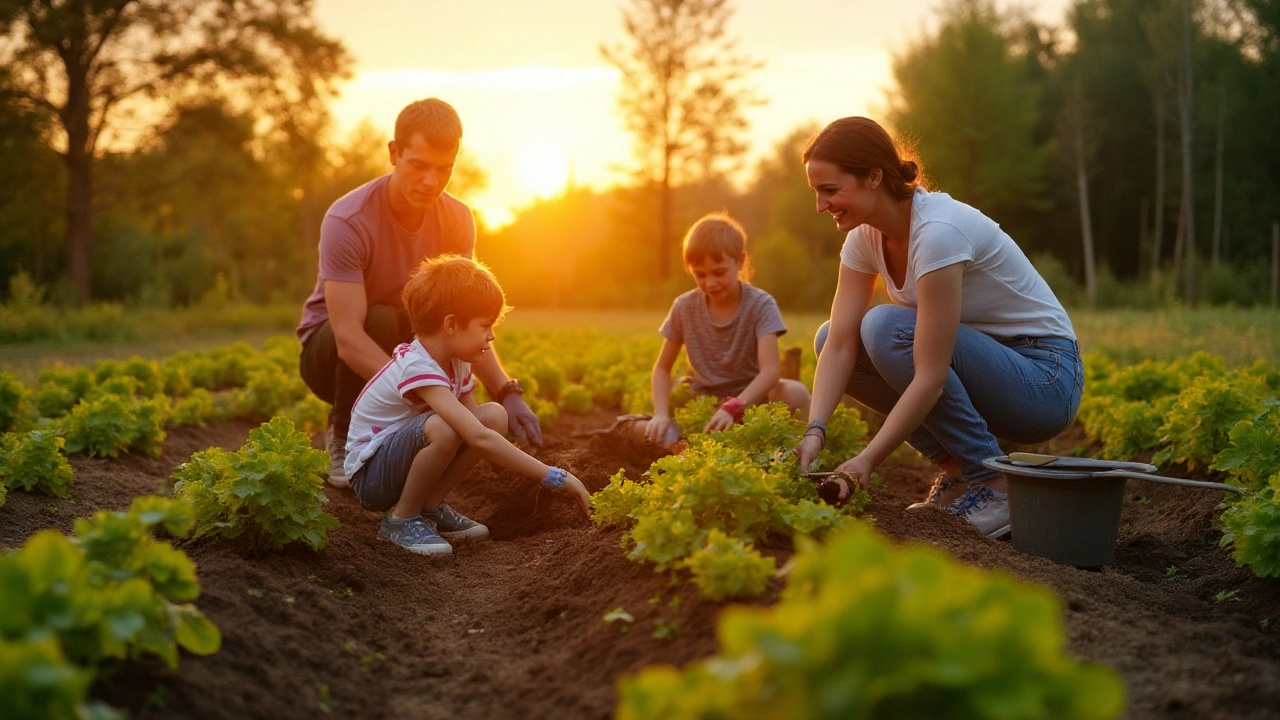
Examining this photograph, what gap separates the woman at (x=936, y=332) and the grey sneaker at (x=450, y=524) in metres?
1.55

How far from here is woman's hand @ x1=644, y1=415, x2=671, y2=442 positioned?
5383 millimetres

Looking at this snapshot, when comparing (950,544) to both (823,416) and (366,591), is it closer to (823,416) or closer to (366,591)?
(823,416)

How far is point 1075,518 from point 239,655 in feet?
9.36

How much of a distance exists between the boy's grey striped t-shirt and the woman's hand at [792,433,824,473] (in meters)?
1.91

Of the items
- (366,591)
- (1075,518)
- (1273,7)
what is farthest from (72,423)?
(1273,7)

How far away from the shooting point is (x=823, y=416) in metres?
4.21

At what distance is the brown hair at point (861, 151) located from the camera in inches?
154

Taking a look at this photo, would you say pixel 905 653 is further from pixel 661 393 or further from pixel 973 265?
pixel 661 393

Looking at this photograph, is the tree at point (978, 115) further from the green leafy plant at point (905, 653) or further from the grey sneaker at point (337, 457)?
the green leafy plant at point (905, 653)

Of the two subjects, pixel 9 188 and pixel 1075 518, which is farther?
pixel 9 188

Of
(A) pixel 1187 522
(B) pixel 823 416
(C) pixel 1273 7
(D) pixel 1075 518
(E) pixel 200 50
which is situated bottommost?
(A) pixel 1187 522

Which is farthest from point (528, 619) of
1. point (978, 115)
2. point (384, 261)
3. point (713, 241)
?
point (978, 115)

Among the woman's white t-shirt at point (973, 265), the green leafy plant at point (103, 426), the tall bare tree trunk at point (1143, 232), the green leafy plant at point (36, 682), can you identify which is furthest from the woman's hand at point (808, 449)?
the tall bare tree trunk at point (1143, 232)

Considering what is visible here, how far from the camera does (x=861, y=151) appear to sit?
392 cm
